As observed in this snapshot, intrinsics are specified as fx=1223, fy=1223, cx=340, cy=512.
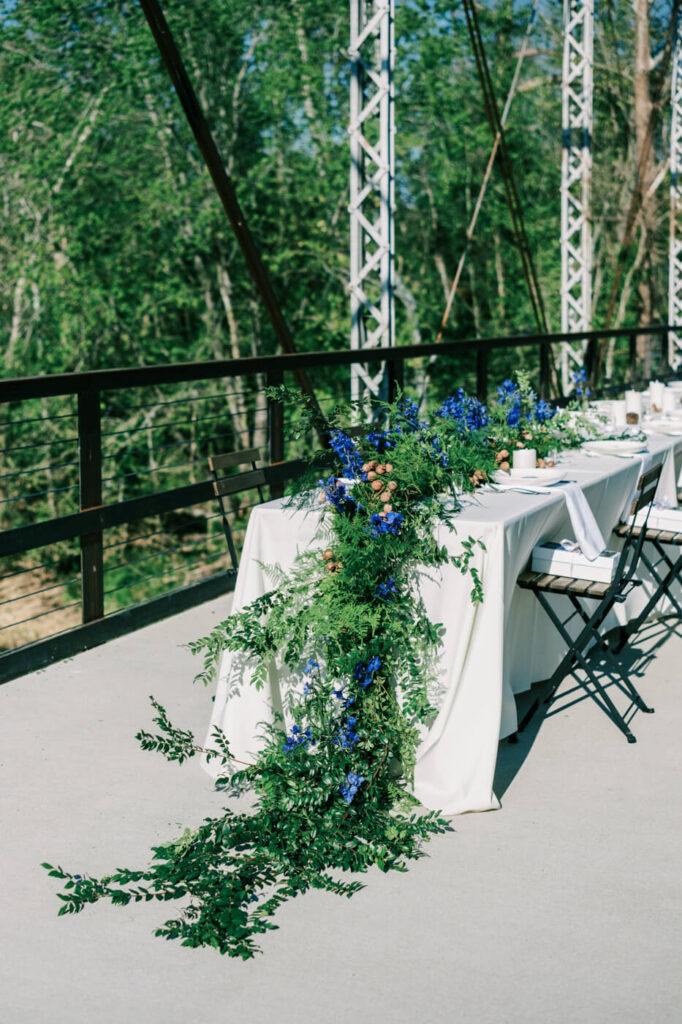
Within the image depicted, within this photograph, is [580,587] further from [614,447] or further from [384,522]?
[614,447]

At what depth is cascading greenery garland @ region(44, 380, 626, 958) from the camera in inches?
113

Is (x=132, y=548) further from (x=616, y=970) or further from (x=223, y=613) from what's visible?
(x=616, y=970)

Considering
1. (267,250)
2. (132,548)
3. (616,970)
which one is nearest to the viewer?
(616,970)

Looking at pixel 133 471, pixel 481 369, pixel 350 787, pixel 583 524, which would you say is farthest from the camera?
pixel 133 471

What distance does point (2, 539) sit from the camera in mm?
4160

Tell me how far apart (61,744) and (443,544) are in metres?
1.30

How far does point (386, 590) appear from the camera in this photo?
10.5 ft

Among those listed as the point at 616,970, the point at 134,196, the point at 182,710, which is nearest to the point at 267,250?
the point at 134,196

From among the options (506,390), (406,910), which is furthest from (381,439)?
(406,910)

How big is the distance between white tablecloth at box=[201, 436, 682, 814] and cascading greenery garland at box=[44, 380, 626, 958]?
5 cm

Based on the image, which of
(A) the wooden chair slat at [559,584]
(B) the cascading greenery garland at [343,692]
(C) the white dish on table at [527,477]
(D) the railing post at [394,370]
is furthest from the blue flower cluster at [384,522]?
(D) the railing post at [394,370]

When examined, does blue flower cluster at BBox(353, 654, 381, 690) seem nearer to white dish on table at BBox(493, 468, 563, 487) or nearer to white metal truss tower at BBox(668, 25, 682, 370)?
white dish on table at BBox(493, 468, 563, 487)

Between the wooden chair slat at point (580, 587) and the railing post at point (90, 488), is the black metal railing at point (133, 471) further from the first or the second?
the wooden chair slat at point (580, 587)

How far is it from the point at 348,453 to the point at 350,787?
2.93ft
